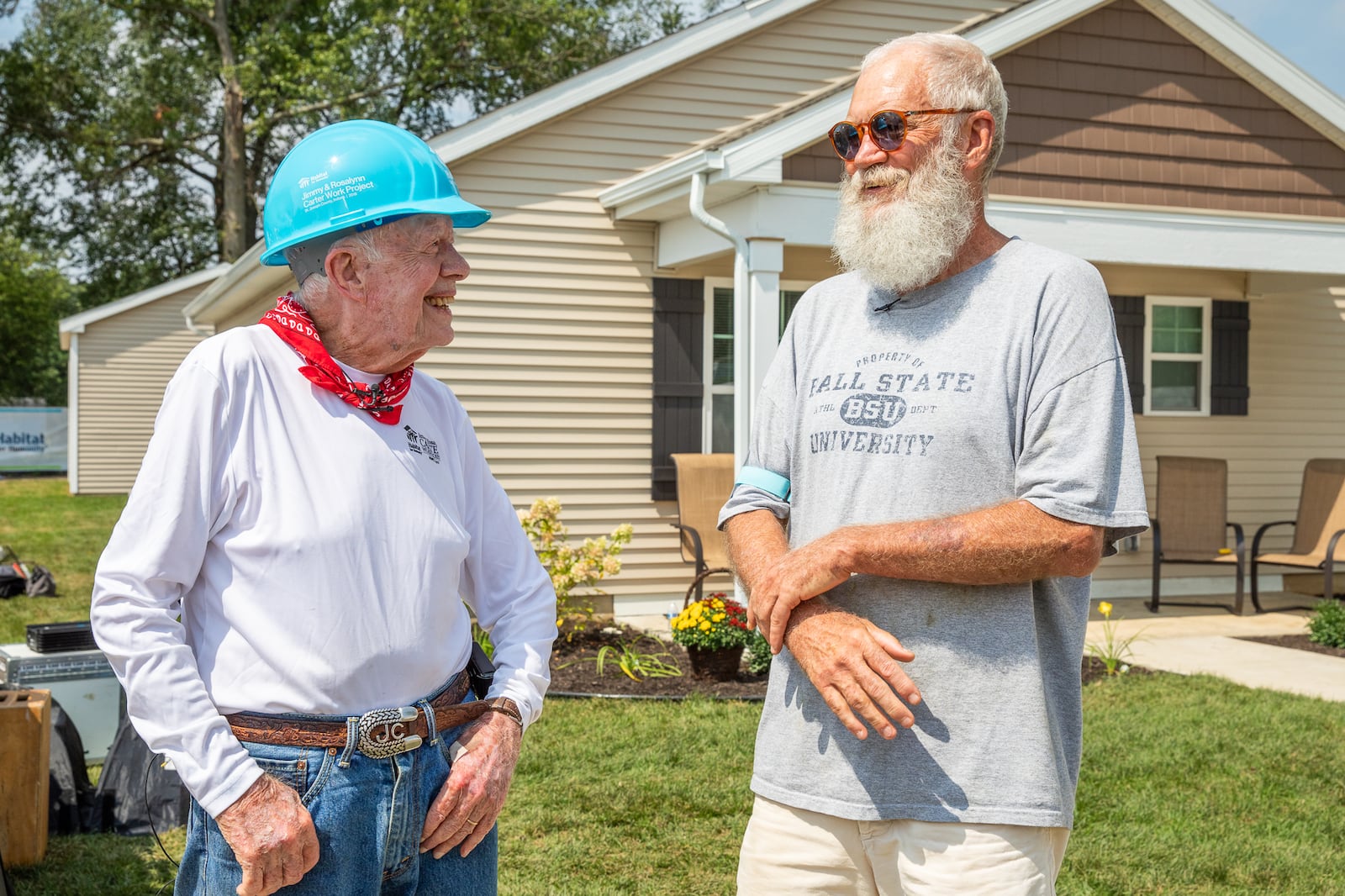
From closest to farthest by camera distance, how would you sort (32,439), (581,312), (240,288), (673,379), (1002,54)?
1. (1002,54)
2. (581,312)
3. (673,379)
4. (240,288)
5. (32,439)

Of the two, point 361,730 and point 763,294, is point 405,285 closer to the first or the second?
point 361,730

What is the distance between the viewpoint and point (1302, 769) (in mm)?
5348

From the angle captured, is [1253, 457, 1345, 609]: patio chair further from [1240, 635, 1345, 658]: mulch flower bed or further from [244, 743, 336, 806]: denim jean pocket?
[244, 743, 336, 806]: denim jean pocket

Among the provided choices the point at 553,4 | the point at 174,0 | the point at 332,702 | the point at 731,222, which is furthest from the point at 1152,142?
the point at 174,0

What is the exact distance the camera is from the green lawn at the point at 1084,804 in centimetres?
419

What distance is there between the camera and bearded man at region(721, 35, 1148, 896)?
189 cm

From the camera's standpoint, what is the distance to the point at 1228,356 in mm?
11016

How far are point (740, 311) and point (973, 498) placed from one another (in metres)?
6.40

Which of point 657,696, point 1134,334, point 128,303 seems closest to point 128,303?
point 128,303

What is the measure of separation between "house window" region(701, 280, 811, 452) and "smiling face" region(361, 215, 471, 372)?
7844 millimetres

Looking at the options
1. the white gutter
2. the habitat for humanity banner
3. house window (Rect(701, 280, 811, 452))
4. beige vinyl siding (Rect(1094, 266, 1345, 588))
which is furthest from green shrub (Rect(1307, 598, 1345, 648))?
the habitat for humanity banner

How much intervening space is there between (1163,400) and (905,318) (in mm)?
A: 9814

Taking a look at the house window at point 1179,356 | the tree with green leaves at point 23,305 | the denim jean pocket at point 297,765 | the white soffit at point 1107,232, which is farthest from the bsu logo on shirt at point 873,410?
the tree with green leaves at point 23,305

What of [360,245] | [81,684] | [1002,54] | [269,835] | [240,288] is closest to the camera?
[269,835]
